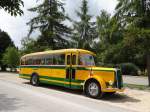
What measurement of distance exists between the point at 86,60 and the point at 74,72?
99 centimetres

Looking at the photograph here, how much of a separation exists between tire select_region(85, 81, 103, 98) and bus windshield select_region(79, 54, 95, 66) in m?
1.47

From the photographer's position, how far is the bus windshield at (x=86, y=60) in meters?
15.2

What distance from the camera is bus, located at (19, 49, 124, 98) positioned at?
44.0ft

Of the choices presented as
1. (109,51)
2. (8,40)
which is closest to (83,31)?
(109,51)

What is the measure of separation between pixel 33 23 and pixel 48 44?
146 inches

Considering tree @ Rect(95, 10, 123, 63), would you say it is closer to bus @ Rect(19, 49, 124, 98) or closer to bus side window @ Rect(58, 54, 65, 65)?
bus @ Rect(19, 49, 124, 98)

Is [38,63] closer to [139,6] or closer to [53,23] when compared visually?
[139,6]

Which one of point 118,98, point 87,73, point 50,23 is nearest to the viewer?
point 118,98

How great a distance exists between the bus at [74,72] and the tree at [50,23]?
17104 millimetres

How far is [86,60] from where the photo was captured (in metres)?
15.5

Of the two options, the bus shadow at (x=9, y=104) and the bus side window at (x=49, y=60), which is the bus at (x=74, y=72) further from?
the bus shadow at (x=9, y=104)

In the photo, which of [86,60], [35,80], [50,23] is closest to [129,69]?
[50,23]

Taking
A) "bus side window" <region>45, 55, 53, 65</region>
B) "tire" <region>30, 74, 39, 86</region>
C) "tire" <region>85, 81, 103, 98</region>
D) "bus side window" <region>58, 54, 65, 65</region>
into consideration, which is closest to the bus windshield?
"bus side window" <region>58, 54, 65, 65</region>

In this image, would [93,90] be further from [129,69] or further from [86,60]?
[129,69]
